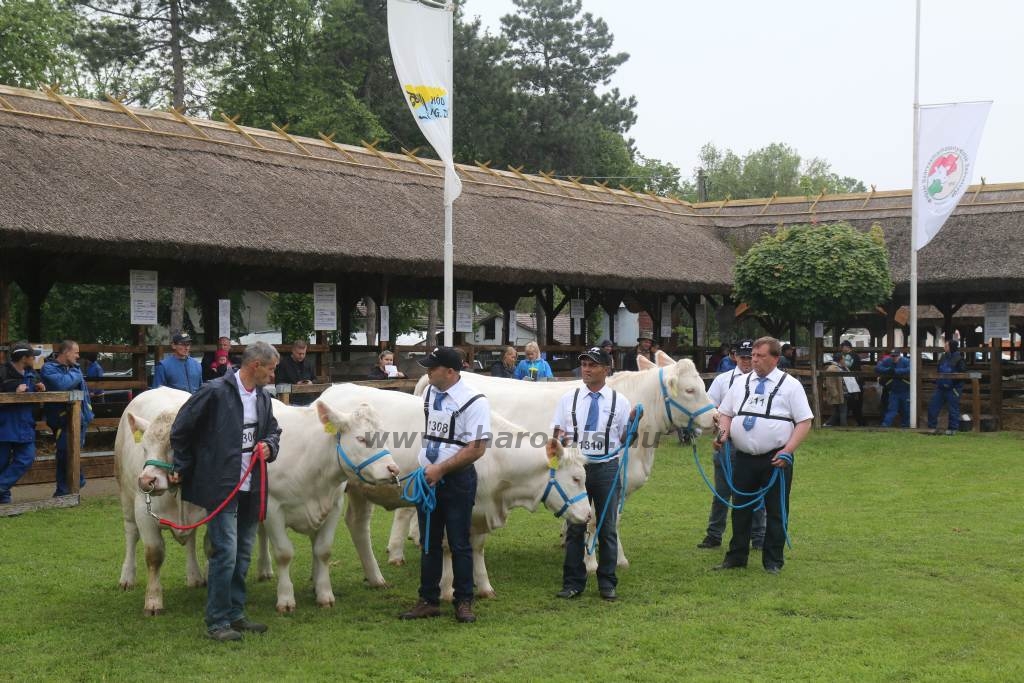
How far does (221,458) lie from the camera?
662 centimetres

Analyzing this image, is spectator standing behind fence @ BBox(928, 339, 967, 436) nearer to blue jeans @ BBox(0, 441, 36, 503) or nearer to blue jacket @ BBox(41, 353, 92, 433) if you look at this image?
blue jacket @ BBox(41, 353, 92, 433)

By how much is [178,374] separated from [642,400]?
576 cm

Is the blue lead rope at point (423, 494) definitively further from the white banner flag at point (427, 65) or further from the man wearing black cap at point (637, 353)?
the man wearing black cap at point (637, 353)

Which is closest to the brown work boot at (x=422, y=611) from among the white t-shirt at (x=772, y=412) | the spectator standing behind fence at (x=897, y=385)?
the white t-shirt at (x=772, y=412)

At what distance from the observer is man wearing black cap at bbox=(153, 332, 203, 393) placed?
1238cm

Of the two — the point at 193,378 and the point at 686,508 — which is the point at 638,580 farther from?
the point at 193,378

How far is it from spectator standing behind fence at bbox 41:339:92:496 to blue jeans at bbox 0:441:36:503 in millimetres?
514

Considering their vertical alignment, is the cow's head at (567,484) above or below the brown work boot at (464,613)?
above

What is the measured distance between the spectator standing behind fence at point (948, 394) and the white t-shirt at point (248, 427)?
16.4m

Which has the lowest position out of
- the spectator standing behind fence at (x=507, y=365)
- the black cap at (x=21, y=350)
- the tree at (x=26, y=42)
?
the spectator standing behind fence at (x=507, y=365)

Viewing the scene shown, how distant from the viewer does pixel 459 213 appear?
20.1 m

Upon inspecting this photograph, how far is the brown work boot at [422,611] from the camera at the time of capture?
722 cm

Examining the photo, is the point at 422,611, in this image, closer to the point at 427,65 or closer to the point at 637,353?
the point at 427,65

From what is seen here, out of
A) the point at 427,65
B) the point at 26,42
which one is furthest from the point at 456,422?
the point at 26,42
